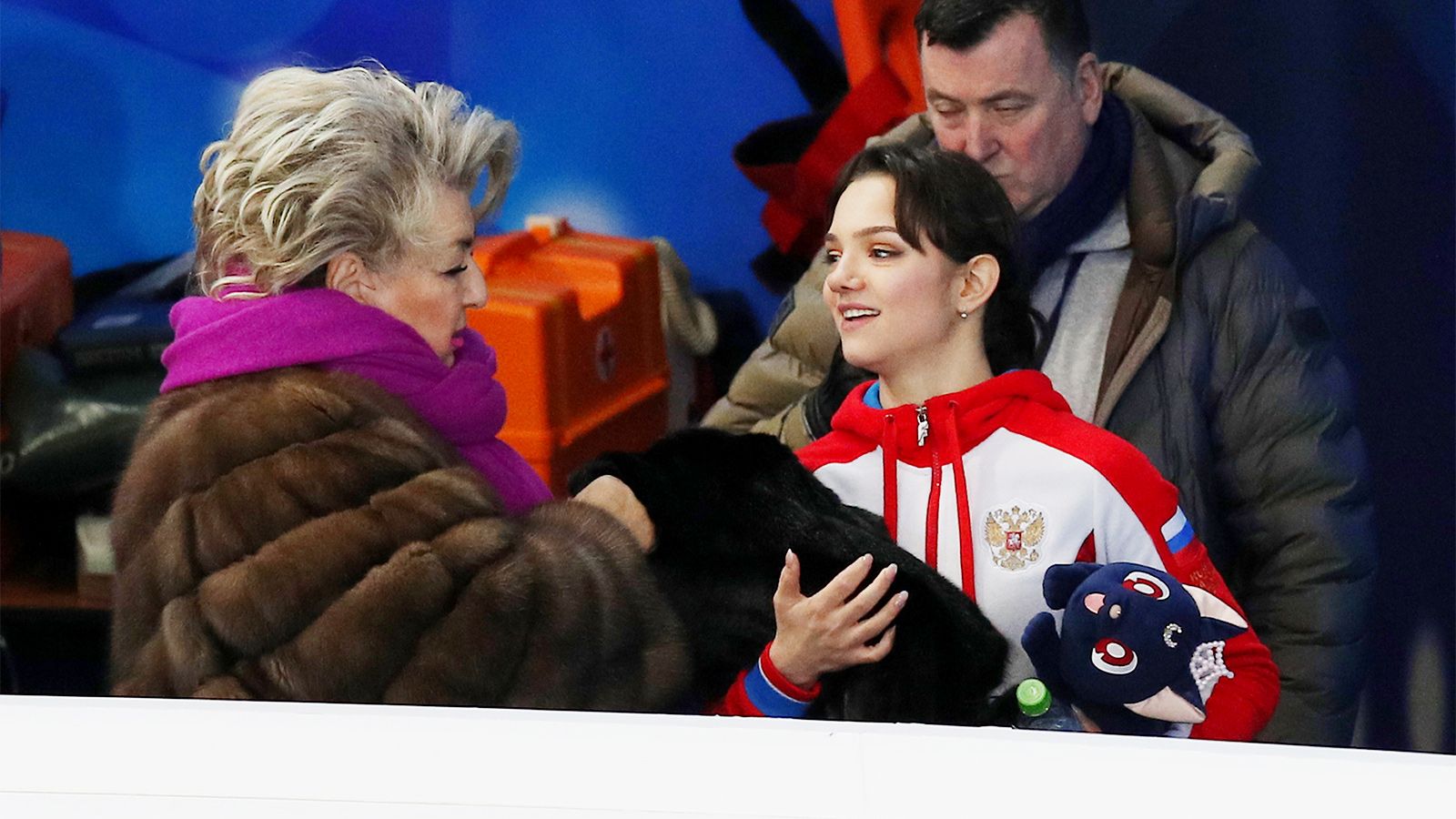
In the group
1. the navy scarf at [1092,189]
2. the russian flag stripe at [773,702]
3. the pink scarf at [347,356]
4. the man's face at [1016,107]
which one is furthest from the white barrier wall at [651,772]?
the man's face at [1016,107]

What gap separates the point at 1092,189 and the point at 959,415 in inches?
18.7

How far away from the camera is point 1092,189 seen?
265 centimetres

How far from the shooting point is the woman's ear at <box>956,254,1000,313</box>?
8.23ft

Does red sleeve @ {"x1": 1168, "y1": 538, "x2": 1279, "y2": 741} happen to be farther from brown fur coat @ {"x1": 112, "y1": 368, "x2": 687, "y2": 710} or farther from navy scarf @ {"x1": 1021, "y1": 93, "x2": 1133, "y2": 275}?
brown fur coat @ {"x1": 112, "y1": 368, "x2": 687, "y2": 710}

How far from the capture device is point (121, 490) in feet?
8.18

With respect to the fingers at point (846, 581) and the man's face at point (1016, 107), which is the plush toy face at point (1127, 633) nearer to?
the fingers at point (846, 581)

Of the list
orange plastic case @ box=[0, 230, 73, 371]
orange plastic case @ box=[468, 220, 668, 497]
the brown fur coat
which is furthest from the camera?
orange plastic case @ box=[0, 230, 73, 371]

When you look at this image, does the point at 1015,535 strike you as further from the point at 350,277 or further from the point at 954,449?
the point at 350,277

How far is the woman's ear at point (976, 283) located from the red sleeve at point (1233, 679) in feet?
1.69

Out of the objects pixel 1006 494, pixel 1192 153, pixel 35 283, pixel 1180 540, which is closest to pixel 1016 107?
pixel 1192 153

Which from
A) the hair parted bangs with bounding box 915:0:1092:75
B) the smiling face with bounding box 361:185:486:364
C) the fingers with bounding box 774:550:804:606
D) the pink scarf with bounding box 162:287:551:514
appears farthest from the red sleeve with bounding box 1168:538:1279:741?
the smiling face with bounding box 361:185:486:364

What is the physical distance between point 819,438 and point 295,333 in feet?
2.80

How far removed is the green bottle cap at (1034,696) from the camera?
251 centimetres

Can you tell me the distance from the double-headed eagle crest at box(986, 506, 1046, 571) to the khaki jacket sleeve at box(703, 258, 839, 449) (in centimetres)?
35
